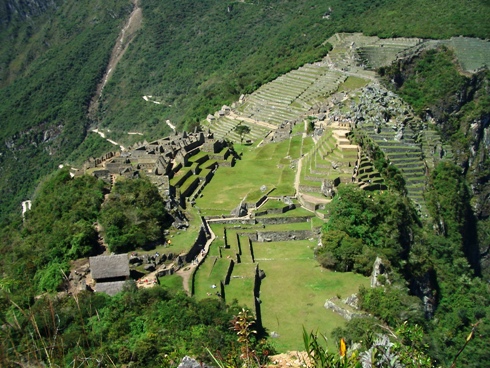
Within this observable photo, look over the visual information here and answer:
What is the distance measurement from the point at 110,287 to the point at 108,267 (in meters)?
0.91

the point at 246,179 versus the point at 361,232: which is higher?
the point at 246,179

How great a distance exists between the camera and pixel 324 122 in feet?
140

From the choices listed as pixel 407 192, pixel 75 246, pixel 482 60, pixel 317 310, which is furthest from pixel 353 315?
pixel 482 60

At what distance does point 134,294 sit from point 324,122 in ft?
93.2

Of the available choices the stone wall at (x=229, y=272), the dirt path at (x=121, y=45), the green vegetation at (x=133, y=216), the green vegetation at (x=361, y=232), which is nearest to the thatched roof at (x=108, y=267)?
the green vegetation at (x=133, y=216)

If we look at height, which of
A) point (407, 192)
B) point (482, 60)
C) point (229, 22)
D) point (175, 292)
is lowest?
point (407, 192)

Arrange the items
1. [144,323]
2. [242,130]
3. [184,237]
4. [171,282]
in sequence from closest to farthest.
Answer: [144,323]
[171,282]
[184,237]
[242,130]

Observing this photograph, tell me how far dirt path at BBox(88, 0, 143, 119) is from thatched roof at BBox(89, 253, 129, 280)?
86.8 m

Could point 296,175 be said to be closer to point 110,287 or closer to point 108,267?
point 108,267

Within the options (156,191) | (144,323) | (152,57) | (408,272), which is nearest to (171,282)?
(144,323)

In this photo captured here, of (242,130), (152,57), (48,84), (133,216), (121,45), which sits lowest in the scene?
(242,130)

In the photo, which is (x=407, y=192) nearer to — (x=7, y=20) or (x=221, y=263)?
(x=221, y=263)

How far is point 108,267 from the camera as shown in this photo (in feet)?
62.3

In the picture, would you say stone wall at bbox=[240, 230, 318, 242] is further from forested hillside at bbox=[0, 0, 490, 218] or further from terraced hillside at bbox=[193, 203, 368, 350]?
forested hillside at bbox=[0, 0, 490, 218]
